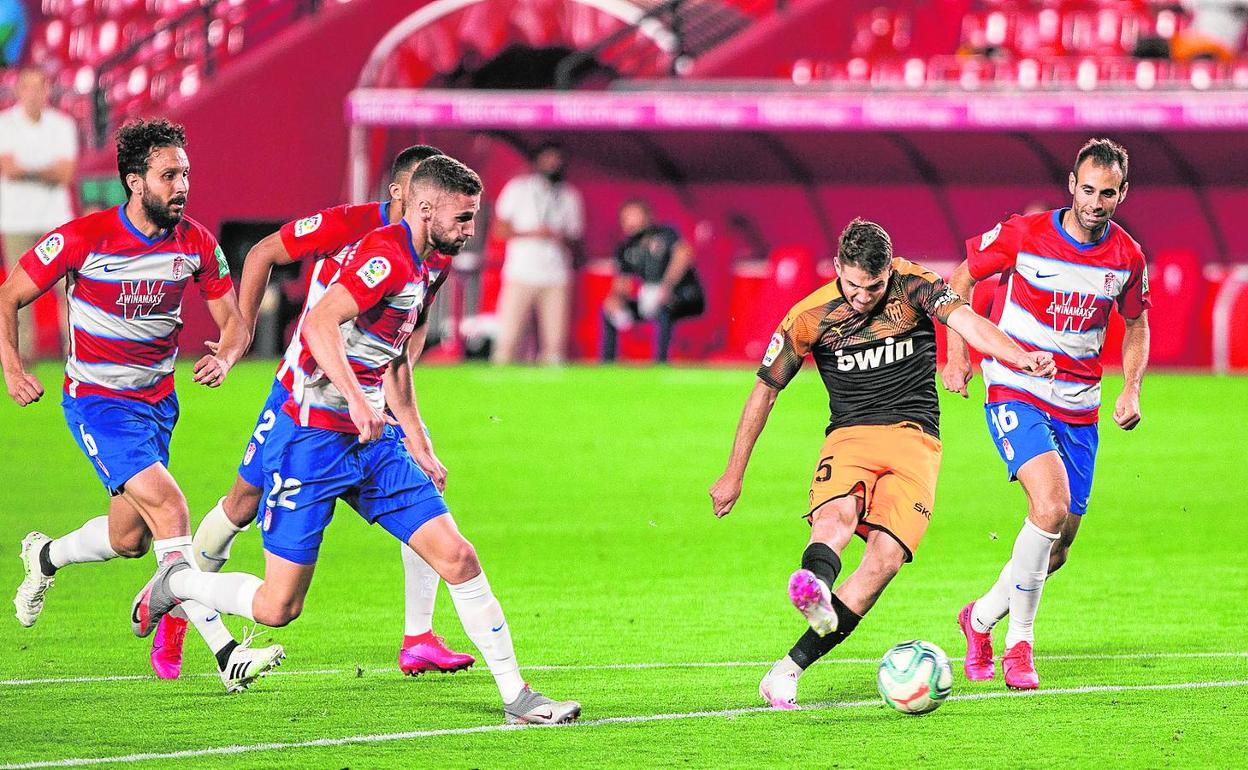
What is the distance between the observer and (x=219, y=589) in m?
7.02

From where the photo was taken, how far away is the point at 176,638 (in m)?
7.54

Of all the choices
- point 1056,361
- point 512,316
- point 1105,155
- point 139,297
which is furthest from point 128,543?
point 512,316

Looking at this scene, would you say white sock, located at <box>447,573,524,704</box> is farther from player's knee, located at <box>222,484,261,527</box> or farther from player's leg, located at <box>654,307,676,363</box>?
player's leg, located at <box>654,307,676,363</box>

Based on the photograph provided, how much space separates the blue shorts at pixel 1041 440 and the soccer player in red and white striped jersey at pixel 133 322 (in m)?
2.96

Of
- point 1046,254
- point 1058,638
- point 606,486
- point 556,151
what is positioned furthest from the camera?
point 556,151

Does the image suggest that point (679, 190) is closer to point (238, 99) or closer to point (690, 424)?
point (238, 99)

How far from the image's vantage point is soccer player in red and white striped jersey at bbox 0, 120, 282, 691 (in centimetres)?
749

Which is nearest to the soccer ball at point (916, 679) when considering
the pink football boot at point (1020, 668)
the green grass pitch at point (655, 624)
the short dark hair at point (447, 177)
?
the green grass pitch at point (655, 624)

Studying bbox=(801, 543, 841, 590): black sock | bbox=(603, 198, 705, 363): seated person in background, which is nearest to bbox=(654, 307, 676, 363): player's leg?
bbox=(603, 198, 705, 363): seated person in background

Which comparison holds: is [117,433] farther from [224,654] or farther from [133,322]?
[224,654]

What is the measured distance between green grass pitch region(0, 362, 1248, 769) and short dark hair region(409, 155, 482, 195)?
1767mm

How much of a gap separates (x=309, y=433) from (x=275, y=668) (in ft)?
4.64

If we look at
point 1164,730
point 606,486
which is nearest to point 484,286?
point 606,486

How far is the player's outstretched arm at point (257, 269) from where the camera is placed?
7699mm
